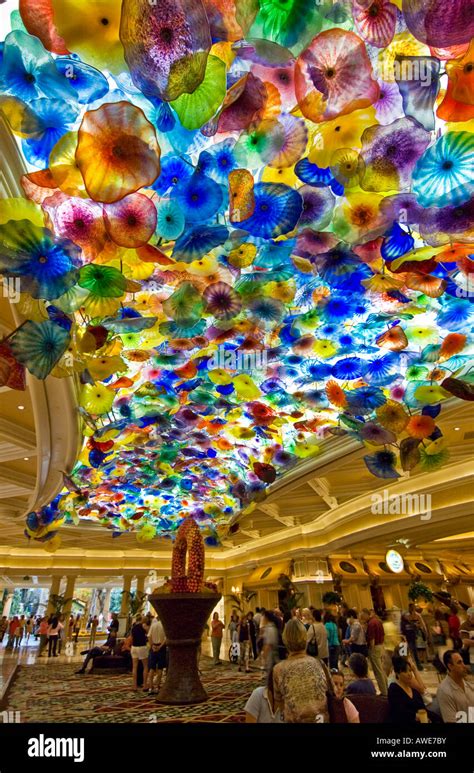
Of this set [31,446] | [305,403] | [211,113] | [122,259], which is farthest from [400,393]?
[31,446]

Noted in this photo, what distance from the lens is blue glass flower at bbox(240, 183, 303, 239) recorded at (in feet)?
9.30

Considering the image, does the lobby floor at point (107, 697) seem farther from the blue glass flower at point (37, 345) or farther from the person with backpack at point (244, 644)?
the blue glass flower at point (37, 345)

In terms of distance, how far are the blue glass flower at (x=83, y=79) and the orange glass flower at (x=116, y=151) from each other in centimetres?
36

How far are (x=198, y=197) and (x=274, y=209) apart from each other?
495 mm

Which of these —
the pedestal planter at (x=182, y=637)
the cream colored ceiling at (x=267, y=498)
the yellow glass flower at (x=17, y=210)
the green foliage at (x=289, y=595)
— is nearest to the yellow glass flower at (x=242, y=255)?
the yellow glass flower at (x=17, y=210)

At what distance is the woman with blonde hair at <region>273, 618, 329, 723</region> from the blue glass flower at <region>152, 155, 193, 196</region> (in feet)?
9.80

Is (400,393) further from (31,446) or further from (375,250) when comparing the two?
(31,446)

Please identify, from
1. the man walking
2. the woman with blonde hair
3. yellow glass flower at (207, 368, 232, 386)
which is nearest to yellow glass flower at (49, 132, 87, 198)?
yellow glass flower at (207, 368, 232, 386)

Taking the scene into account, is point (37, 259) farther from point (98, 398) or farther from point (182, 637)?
point (182, 637)

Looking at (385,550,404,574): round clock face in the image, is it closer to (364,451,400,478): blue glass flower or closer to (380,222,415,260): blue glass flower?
(364,451,400,478): blue glass flower

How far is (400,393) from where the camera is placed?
559 cm

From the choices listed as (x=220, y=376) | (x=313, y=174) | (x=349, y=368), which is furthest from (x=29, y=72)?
(x=349, y=368)

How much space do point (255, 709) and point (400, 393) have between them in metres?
3.96
